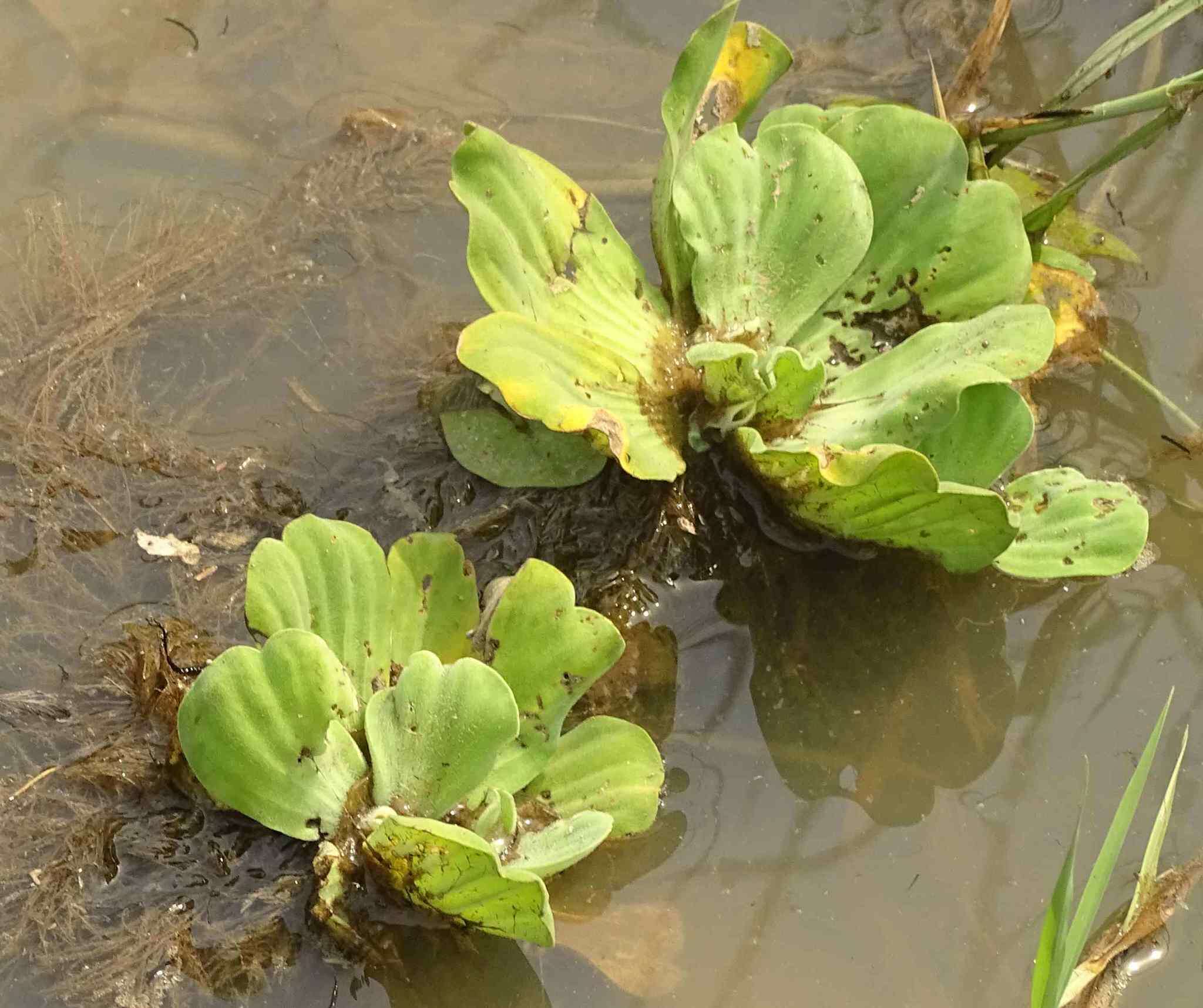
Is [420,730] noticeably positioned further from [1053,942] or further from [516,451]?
[1053,942]

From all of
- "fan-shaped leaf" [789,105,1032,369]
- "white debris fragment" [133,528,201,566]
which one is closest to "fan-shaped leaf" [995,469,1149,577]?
"fan-shaped leaf" [789,105,1032,369]

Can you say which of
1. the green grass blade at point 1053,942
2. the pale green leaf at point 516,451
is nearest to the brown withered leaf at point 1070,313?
the pale green leaf at point 516,451

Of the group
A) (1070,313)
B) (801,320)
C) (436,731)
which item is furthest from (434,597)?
(1070,313)

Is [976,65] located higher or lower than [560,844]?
higher

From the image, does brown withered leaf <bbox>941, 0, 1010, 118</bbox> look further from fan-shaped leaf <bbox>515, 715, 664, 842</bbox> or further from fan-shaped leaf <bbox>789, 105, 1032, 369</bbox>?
fan-shaped leaf <bbox>515, 715, 664, 842</bbox>

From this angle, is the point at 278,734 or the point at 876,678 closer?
the point at 278,734

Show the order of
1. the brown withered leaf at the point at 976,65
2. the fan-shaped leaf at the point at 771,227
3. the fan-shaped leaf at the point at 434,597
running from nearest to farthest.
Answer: the fan-shaped leaf at the point at 434,597
the fan-shaped leaf at the point at 771,227
the brown withered leaf at the point at 976,65

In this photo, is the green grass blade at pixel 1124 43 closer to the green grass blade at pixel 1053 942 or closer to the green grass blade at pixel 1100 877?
the green grass blade at pixel 1100 877

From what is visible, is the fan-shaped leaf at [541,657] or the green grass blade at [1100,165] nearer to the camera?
the fan-shaped leaf at [541,657]
